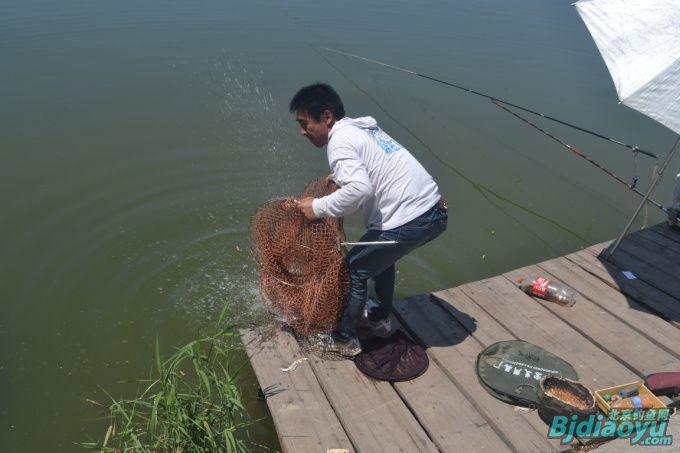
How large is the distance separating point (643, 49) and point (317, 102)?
8.04ft

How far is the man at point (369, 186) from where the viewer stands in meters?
3.07

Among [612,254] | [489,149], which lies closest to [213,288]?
[612,254]

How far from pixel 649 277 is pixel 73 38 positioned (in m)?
8.96

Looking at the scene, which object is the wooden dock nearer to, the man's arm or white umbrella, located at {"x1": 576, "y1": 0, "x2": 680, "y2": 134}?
the man's arm

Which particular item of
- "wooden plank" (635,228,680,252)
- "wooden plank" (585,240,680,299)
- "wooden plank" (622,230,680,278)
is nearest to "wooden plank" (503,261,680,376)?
"wooden plank" (585,240,680,299)

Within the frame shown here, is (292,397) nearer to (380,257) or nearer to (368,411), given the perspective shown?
(368,411)

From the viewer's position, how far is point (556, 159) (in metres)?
7.42

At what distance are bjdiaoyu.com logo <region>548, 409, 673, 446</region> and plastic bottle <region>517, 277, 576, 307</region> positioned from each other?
116 centimetres

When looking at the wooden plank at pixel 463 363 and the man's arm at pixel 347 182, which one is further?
the wooden plank at pixel 463 363

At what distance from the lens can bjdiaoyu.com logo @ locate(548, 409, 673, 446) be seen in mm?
3223

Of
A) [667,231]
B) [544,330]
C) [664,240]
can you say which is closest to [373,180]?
[544,330]

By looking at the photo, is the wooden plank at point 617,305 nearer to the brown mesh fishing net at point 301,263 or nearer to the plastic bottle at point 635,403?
the plastic bottle at point 635,403

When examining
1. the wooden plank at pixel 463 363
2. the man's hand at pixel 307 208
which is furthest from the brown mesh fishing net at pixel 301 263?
the wooden plank at pixel 463 363

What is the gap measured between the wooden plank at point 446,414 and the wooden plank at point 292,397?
47 cm
